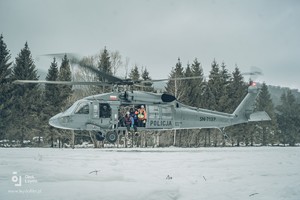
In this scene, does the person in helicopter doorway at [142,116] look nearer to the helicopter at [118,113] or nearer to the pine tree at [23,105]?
the helicopter at [118,113]

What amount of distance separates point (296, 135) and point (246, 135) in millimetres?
14363

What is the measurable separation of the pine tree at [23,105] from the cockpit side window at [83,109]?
2206 centimetres

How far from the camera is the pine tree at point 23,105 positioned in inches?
1455

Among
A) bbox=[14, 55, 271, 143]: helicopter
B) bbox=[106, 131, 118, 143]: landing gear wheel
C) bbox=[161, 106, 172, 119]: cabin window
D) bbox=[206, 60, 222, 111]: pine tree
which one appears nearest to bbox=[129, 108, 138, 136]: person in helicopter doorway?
bbox=[14, 55, 271, 143]: helicopter

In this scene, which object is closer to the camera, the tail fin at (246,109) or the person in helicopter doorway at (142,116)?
the person in helicopter doorway at (142,116)

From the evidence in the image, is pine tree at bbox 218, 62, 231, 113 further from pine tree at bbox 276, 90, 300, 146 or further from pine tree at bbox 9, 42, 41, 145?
pine tree at bbox 9, 42, 41, 145

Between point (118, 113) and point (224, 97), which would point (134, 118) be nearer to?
point (118, 113)

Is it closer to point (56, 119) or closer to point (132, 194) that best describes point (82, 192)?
point (132, 194)

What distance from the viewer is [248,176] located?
6887 mm

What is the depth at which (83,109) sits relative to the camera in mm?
17281

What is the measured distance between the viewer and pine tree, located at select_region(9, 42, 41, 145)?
37.0 metres

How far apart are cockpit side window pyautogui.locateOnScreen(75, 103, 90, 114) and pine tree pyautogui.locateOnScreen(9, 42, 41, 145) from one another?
869 inches

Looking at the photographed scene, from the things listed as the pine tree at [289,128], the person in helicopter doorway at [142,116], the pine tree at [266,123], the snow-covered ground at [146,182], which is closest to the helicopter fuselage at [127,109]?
the person in helicopter doorway at [142,116]

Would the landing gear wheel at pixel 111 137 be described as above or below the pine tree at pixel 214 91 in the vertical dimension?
below
